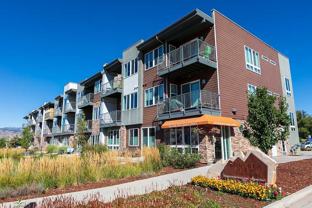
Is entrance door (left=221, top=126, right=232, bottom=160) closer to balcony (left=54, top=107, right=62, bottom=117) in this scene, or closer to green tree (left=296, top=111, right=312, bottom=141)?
green tree (left=296, top=111, right=312, bottom=141)

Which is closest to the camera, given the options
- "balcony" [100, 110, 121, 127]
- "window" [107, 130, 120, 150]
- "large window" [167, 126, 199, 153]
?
"large window" [167, 126, 199, 153]

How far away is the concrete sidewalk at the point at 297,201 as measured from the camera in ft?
21.8

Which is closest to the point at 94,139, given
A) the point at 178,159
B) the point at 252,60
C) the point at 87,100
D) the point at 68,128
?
the point at 87,100

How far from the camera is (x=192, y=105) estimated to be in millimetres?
17469

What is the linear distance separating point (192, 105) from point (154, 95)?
5952 millimetres

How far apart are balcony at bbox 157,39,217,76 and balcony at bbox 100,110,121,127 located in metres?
10.3

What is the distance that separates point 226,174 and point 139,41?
20353 mm

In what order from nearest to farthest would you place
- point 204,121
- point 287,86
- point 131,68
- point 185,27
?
point 204,121
point 185,27
point 131,68
point 287,86

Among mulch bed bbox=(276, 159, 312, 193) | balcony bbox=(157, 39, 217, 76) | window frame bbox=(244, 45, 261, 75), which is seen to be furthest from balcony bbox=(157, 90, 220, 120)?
window frame bbox=(244, 45, 261, 75)

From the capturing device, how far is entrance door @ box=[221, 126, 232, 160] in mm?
17763

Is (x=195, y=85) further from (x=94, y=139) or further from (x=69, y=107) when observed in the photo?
(x=69, y=107)

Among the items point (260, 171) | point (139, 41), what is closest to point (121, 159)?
point (260, 171)

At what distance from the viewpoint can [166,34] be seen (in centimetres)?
2100

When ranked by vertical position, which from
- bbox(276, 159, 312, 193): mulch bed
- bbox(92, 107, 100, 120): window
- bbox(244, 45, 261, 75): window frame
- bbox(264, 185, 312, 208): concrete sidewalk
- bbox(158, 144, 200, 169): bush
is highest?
bbox(244, 45, 261, 75): window frame
